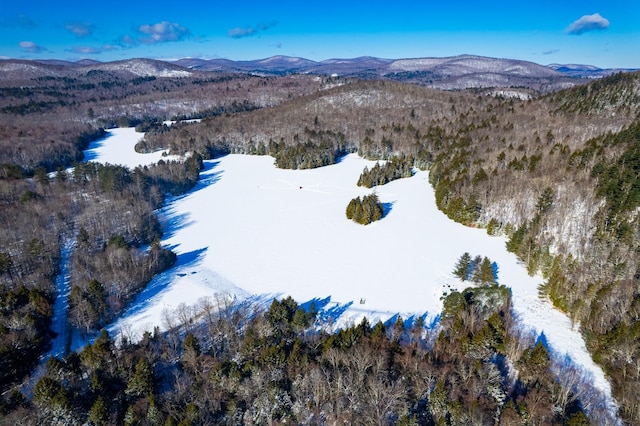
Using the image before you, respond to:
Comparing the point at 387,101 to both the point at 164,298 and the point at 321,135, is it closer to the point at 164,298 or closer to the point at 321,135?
the point at 321,135

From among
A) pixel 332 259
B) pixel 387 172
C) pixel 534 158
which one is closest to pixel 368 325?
pixel 332 259

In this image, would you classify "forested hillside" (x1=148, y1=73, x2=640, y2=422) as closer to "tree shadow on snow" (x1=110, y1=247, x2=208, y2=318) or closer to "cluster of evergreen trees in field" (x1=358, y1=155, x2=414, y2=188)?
"cluster of evergreen trees in field" (x1=358, y1=155, x2=414, y2=188)

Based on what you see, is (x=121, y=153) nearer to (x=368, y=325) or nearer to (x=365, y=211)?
(x=365, y=211)

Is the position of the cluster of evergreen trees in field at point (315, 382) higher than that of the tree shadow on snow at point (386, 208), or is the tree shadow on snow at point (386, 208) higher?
the tree shadow on snow at point (386, 208)

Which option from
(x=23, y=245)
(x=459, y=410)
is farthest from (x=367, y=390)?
(x=23, y=245)

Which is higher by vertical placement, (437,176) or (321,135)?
(321,135)

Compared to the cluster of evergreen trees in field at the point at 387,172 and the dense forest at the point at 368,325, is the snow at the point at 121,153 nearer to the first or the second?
the dense forest at the point at 368,325

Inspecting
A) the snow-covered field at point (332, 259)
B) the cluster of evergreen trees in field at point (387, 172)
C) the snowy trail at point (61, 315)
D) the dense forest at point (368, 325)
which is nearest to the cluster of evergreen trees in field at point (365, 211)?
the snow-covered field at point (332, 259)
